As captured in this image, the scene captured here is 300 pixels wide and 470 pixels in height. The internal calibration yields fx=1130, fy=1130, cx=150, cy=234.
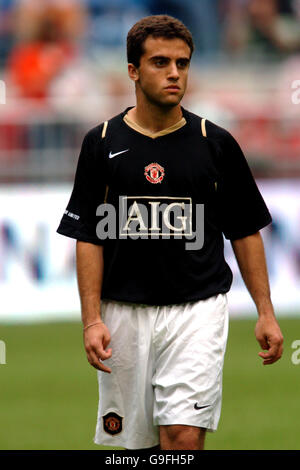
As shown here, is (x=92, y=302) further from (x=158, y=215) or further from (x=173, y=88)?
(x=173, y=88)

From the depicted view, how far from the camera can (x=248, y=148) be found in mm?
13961

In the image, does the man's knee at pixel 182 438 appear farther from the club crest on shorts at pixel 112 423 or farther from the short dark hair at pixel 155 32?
the short dark hair at pixel 155 32

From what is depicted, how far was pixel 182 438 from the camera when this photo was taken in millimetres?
5094

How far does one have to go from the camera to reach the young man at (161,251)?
5152mm

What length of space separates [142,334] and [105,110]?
948cm

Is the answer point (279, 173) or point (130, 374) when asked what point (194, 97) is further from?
point (130, 374)

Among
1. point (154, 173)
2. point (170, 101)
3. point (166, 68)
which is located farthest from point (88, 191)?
point (166, 68)

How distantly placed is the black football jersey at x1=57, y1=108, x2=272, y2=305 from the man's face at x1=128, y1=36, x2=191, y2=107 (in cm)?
20

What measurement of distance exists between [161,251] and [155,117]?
63 centimetres

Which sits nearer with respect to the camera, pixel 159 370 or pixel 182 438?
pixel 182 438

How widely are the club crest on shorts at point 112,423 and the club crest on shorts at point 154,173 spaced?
1.14m

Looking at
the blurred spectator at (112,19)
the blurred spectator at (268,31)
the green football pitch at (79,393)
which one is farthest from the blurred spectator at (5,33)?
the green football pitch at (79,393)

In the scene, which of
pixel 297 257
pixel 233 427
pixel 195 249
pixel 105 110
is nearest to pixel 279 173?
pixel 297 257

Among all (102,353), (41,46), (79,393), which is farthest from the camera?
(41,46)
